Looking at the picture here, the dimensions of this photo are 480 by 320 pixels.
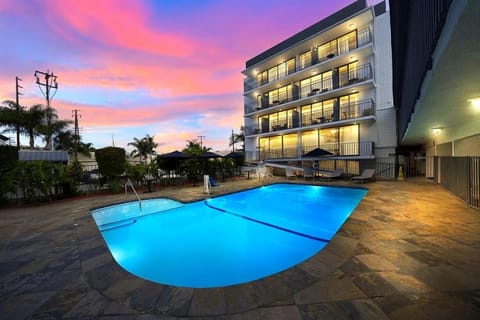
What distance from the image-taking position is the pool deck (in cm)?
193

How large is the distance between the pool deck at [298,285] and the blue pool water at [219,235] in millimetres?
1126

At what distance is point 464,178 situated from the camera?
20.1ft

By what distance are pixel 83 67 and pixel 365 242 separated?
16164mm

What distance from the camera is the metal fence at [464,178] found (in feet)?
17.8

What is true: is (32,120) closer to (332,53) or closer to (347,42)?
(332,53)

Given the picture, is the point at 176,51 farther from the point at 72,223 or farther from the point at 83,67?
the point at 72,223

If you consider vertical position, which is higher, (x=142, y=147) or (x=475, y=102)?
(x=142, y=147)

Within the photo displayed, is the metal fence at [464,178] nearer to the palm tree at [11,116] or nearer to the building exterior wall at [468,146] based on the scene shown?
the building exterior wall at [468,146]

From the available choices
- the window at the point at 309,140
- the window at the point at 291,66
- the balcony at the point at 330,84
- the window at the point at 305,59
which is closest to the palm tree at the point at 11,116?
the balcony at the point at 330,84

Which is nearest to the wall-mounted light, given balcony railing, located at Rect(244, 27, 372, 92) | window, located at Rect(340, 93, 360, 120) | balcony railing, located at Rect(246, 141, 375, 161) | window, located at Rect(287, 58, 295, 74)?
balcony railing, located at Rect(246, 141, 375, 161)

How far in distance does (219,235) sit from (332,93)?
14.0 metres

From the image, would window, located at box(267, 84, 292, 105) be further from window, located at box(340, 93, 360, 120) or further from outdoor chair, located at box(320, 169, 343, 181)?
outdoor chair, located at box(320, 169, 343, 181)

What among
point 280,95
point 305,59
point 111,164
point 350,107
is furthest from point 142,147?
point 350,107

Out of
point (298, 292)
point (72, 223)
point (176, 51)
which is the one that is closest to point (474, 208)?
point (298, 292)
